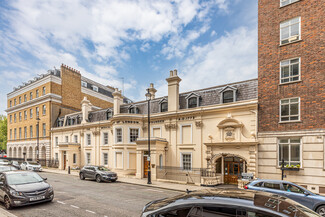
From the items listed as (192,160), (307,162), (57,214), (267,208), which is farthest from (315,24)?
(57,214)

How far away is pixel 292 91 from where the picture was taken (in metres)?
14.6

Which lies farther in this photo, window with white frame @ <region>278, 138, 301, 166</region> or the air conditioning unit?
the air conditioning unit

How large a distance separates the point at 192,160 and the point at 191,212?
16156 mm

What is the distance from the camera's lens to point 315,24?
14086 mm

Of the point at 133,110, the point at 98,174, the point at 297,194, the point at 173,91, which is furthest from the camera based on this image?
the point at 133,110

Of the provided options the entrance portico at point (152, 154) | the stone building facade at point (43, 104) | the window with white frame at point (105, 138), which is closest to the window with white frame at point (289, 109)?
the entrance portico at point (152, 154)

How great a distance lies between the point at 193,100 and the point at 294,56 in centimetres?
945

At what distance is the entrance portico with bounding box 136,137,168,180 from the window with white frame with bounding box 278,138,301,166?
34.7ft

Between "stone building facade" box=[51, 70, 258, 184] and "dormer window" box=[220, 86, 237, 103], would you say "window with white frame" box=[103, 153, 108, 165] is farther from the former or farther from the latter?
"dormer window" box=[220, 86, 237, 103]

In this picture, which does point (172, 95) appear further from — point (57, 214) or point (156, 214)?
point (156, 214)

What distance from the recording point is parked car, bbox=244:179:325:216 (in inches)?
318

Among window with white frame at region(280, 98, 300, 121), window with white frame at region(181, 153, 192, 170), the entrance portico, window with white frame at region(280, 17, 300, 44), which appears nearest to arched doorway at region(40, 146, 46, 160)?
the entrance portico

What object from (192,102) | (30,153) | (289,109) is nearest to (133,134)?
(192,102)

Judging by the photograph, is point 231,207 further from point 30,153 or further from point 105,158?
point 30,153
